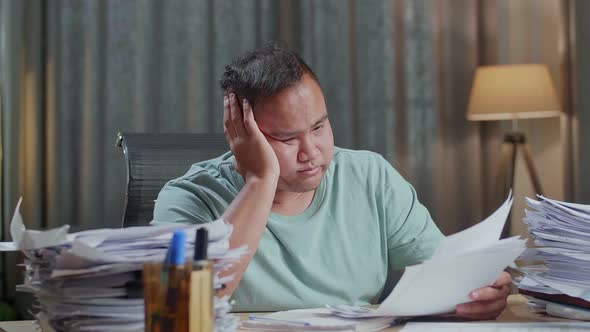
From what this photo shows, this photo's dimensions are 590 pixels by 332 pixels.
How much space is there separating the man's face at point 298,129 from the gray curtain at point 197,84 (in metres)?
2.14

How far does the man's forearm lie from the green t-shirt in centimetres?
18

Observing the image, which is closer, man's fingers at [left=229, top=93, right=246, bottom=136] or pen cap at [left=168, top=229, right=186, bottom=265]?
pen cap at [left=168, top=229, right=186, bottom=265]

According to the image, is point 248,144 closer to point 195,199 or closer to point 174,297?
point 195,199

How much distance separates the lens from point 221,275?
3.43 ft

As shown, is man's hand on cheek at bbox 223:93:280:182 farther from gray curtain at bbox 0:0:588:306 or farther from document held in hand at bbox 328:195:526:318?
gray curtain at bbox 0:0:588:306

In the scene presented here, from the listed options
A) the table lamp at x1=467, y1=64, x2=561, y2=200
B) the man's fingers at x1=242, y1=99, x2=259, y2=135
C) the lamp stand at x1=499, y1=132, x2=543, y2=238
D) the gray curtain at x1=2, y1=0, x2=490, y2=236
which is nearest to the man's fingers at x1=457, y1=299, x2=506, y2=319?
the man's fingers at x1=242, y1=99, x2=259, y2=135

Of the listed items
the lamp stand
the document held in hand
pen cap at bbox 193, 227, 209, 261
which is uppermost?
pen cap at bbox 193, 227, 209, 261

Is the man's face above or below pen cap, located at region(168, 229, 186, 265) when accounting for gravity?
above

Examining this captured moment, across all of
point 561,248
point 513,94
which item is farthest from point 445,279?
point 513,94

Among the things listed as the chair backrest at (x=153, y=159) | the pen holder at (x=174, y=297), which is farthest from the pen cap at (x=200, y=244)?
the chair backrest at (x=153, y=159)

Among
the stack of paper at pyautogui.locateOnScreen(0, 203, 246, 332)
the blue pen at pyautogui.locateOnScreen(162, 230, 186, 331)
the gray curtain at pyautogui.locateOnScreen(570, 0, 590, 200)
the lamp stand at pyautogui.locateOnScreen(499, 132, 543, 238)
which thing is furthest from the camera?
the lamp stand at pyautogui.locateOnScreen(499, 132, 543, 238)

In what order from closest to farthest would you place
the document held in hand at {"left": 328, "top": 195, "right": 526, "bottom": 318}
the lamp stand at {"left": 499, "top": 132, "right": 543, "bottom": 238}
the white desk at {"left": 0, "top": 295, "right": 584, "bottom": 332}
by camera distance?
the document held in hand at {"left": 328, "top": 195, "right": 526, "bottom": 318} < the white desk at {"left": 0, "top": 295, "right": 584, "bottom": 332} < the lamp stand at {"left": 499, "top": 132, "right": 543, "bottom": 238}

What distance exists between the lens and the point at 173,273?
2.67 feet

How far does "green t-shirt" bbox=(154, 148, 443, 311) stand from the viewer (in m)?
1.57
